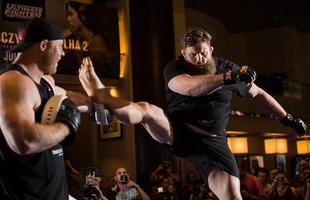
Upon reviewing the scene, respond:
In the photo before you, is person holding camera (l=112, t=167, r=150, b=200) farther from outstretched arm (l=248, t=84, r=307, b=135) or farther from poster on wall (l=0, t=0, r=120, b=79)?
poster on wall (l=0, t=0, r=120, b=79)

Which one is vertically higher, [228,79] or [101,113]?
[228,79]

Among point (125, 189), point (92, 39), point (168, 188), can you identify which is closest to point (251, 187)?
point (168, 188)

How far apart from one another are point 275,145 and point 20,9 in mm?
9361

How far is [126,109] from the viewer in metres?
2.97

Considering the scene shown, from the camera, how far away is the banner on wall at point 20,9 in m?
9.35

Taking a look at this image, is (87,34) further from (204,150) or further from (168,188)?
(204,150)

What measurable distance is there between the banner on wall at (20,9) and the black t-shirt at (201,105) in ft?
21.1

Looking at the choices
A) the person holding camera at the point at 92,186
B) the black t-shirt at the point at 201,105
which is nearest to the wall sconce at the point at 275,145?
the person holding camera at the point at 92,186

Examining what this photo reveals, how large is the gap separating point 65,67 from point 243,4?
6.77 meters

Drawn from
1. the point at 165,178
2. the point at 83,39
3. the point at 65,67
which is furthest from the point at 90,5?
the point at 165,178

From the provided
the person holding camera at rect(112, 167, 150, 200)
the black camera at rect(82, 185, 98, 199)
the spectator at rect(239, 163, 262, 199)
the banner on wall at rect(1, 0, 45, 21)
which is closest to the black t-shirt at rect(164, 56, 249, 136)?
the black camera at rect(82, 185, 98, 199)

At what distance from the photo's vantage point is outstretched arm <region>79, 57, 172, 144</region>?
300 cm

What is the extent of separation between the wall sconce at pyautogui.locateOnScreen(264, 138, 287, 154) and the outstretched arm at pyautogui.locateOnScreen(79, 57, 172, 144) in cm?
1333

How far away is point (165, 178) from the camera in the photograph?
8570 millimetres
